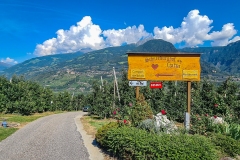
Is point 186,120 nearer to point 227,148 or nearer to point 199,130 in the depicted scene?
point 199,130

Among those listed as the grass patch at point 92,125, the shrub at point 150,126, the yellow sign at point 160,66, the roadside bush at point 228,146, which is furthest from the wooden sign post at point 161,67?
the grass patch at point 92,125

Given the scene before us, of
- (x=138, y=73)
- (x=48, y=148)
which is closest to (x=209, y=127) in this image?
(x=138, y=73)

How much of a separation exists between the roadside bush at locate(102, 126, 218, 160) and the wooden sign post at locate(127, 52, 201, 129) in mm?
4946

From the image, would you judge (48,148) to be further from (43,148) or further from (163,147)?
(163,147)

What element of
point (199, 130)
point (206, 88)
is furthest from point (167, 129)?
point (206, 88)

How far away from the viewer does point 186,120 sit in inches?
468

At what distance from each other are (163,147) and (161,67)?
650cm

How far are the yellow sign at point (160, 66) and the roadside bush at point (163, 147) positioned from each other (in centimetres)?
506

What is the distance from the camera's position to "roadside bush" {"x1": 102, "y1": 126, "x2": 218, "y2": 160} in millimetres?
6465

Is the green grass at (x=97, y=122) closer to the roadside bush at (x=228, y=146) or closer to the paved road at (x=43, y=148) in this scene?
the paved road at (x=43, y=148)

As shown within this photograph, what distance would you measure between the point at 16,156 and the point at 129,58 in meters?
7.69

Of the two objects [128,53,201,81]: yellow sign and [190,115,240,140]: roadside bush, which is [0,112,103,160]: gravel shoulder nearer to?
[128,53,201,81]: yellow sign

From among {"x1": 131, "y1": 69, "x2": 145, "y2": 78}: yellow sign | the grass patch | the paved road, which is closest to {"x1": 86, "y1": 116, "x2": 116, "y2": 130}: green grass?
the grass patch

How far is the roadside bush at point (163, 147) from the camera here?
255 inches
